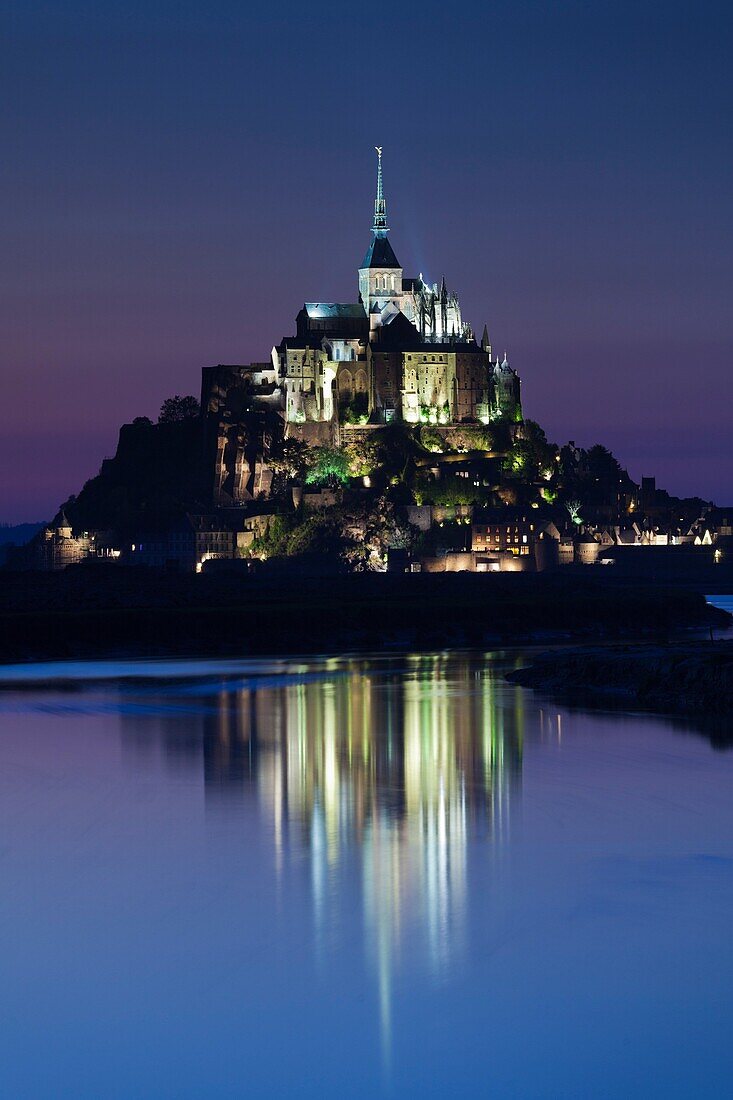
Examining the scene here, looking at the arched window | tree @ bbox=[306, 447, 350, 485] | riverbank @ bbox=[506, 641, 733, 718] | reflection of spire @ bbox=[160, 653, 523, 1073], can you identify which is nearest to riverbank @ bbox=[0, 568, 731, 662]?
reflection of spire @ bbox=[160, 653, 523, 1073]

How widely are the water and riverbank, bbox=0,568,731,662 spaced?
26.5 metres

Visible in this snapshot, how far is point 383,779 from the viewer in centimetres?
2405

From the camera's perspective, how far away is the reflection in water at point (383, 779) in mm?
15875

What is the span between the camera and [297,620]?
6022 cm

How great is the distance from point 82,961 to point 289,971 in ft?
6.37

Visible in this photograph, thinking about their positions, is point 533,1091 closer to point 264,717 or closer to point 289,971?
point 289,971

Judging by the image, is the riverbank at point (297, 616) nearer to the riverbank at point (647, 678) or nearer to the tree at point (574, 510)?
the riverbank at point (647, 678)

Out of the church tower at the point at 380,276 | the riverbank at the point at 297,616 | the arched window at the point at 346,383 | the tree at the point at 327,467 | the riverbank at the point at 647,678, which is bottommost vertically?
the riverbank at the point at 647,678

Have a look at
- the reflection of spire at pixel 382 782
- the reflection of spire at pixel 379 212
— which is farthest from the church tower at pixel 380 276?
the reflection of spire at pixel 382 782

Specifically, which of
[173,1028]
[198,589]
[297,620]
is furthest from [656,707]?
[198,589]

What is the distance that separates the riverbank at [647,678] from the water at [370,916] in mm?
3417

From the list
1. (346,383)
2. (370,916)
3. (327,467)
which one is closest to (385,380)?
(346,383)

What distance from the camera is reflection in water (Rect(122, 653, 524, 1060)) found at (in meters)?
15.9

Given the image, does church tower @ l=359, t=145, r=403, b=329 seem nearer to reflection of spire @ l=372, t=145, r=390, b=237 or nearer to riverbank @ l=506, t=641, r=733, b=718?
reflection of spire @ l=372, t=145, r=390, b=237
